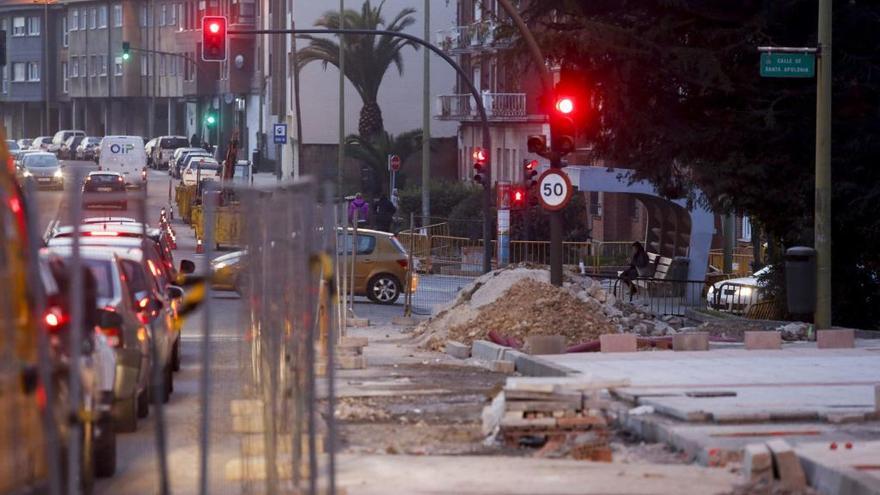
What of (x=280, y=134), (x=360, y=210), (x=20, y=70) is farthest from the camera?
(x=20, y=70)

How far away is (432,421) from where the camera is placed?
573 inches

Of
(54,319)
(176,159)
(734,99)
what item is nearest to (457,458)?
(54,319)

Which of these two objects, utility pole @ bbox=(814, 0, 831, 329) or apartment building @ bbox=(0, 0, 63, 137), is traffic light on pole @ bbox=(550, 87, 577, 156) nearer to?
utility pole @ bbox=(814, 0, 831, 329)

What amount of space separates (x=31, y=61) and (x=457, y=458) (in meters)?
110

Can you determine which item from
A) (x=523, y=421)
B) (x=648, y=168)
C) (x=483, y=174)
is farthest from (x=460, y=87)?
(x=523, y=421)

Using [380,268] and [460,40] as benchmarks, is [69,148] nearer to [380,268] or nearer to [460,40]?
[460,40]

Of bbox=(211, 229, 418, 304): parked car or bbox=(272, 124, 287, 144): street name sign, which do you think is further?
bbox=(272, 124, 287, 144): street name sign

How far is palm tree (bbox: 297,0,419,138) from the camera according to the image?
6425 cm

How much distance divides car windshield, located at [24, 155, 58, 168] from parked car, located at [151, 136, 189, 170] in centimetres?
2513

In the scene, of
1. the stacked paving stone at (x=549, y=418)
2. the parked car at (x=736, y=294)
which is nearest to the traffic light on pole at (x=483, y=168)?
the parked car at (x=736, y=294)

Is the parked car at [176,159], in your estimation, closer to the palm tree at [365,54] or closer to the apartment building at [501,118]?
the palm tree at [365,54]

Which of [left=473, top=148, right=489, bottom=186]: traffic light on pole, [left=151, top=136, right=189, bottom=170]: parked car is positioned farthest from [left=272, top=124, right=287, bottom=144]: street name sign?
[left=151, top=136, right=189, bottom=170]: parked car

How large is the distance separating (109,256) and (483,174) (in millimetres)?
22281

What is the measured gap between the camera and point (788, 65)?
818 inches
